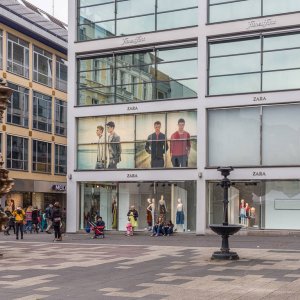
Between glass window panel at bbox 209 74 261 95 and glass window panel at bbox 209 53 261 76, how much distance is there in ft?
1.02

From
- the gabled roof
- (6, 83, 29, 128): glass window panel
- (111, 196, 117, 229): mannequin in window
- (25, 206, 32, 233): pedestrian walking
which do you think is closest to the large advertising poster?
(111, 196, 117, 229): mannequin in window

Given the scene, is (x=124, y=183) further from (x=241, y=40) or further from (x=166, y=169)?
(x=241, y=40)

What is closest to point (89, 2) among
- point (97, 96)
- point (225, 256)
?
point (97, 96)

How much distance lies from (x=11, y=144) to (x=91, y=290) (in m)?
37.0

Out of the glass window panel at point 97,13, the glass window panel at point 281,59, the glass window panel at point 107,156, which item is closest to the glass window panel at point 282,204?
the glass window panel at point 281,59

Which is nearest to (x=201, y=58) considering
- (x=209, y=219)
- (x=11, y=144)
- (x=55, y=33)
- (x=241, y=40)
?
(x=241, y=40)

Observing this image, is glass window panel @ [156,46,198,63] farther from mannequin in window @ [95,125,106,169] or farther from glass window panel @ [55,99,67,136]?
glass window panel @ [55,99,67,136]

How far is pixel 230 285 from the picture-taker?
485 inches

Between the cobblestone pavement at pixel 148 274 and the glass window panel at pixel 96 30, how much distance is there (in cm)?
1676

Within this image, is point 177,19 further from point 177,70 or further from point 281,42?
point 281,42

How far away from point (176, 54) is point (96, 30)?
17.5ft

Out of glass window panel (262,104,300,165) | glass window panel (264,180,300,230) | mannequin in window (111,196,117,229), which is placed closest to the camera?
glass window panel (262,104,300,165)

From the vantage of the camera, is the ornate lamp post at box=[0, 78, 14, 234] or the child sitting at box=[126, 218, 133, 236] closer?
the ornate lamp post at box=[0, 78, 14, 234]

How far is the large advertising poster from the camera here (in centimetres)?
3250
